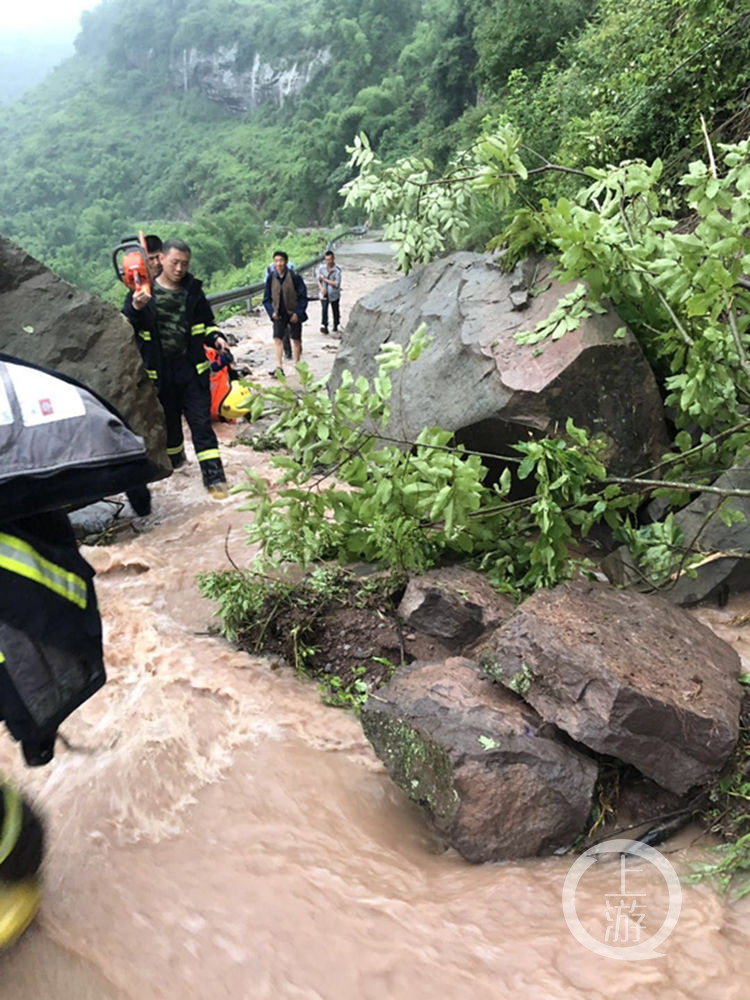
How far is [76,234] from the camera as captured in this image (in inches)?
2232

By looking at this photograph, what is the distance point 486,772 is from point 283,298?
769cm

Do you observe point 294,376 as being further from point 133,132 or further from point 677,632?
point 133,132

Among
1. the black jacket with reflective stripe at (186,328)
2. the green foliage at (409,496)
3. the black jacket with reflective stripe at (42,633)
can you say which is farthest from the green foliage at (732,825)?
the black jacket with reflective stripe at (186,328)

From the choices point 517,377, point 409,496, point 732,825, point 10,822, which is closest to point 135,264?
point 517,377

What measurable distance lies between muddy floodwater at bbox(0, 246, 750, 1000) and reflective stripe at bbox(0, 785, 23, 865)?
0.32 meters

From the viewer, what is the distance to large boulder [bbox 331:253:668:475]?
3.79 meters

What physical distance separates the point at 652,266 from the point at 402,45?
75.4 m

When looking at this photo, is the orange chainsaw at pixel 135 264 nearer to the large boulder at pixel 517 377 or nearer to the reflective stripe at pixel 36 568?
the large boulder at pixel 517 377

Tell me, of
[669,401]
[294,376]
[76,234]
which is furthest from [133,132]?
[669,401]

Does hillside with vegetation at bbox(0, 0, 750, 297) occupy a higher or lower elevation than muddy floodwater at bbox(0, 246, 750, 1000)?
higher

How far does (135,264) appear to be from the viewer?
4.90 m

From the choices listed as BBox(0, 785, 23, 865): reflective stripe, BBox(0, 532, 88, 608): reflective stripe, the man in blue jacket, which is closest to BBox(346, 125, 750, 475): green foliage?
BBox(0, 532, 88, 608): reflective stripe

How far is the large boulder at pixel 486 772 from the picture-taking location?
2244 millimetres

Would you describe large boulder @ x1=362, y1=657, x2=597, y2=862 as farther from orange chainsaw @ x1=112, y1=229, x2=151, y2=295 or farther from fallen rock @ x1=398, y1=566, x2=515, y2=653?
orange chainsaw @ x1=112, y1=229, x2=151, y2=295
